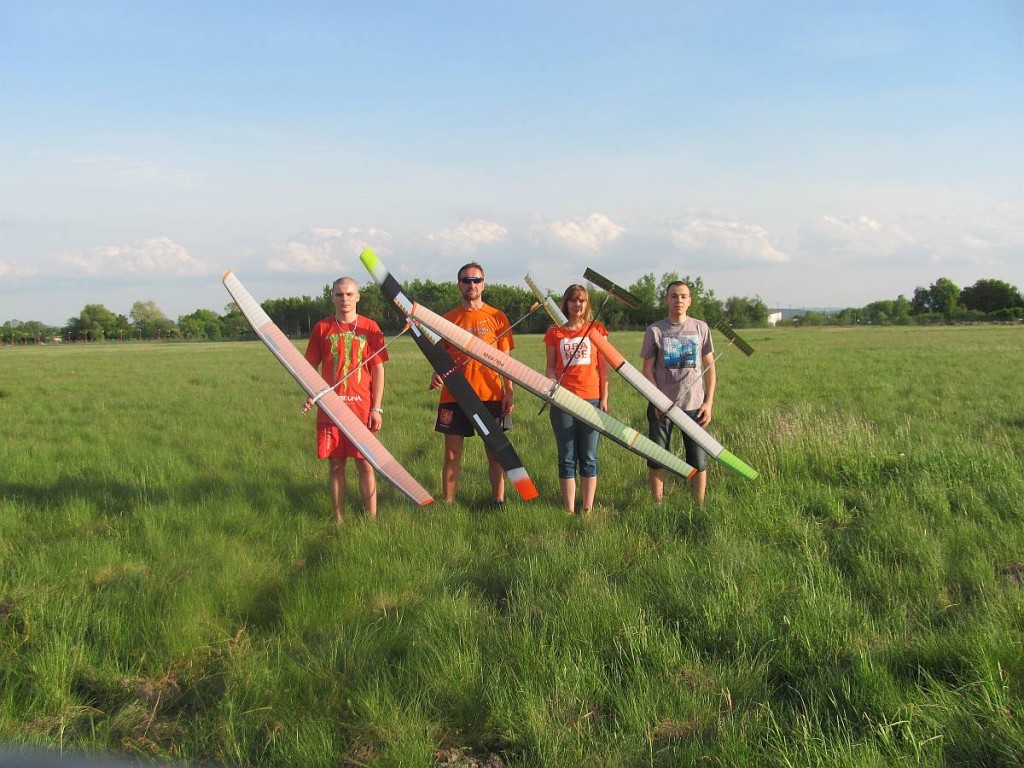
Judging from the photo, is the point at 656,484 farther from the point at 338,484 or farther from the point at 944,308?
the point at 944,308

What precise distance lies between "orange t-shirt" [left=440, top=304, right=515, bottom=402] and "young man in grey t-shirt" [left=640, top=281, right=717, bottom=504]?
4.26 feet

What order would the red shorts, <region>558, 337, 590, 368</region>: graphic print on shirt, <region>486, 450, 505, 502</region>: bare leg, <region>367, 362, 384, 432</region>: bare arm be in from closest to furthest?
the red shorts, <region>558, 337, 590, 368</region>: graphic print on shirt, <region>367, 362, 384, 432</region>: bare arm, <region>486, 450, 505, 502</region>: bare leg

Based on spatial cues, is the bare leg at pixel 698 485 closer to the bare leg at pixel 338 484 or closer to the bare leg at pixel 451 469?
the bare leg at pixel 451 469

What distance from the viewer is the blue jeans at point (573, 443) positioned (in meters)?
5.72

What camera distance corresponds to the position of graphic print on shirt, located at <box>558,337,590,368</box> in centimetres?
568

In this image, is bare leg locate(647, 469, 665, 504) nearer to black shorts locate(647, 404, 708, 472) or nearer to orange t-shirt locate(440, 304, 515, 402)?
black shorts locate(647, 404, 708, 472)

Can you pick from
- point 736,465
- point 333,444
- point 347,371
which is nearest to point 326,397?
point 347,371

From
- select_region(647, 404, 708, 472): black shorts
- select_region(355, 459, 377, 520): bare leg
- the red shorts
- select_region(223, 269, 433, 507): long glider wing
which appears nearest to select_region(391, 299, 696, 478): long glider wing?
select_region(647, 404, 708, 472): black shorts

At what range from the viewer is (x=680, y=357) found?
5.88m

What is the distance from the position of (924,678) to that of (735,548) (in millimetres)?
1535

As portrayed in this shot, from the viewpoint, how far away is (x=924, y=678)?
3.06 meters

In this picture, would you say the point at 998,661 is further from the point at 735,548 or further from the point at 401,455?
the point at 401,455

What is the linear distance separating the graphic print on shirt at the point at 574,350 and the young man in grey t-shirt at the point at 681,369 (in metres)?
0.52

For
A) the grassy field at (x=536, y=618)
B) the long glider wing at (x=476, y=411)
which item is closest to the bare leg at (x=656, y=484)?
the grassy field at (x=536, y=618)
